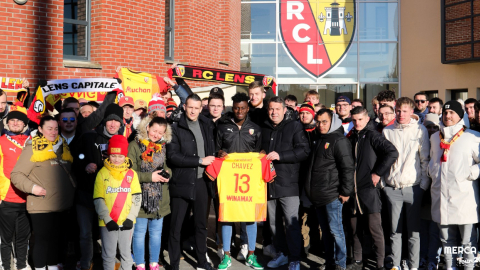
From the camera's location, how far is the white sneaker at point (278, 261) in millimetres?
6992

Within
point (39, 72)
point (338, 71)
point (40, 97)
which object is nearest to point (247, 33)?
point (338, 71)

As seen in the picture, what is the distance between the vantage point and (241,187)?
6832 mm

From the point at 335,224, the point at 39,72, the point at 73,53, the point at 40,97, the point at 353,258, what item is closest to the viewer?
the point at 335,224

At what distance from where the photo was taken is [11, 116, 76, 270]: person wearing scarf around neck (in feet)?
19.4

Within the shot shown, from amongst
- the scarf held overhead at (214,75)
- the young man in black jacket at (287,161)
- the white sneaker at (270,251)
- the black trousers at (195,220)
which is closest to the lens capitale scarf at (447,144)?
the young man in black jacket at (287,161)

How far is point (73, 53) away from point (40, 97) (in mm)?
3787

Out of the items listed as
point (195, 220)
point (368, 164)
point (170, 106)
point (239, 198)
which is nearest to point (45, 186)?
point (195, 220)

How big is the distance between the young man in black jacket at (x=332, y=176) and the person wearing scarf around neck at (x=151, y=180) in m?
1.92

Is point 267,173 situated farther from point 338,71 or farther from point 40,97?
point 338,71

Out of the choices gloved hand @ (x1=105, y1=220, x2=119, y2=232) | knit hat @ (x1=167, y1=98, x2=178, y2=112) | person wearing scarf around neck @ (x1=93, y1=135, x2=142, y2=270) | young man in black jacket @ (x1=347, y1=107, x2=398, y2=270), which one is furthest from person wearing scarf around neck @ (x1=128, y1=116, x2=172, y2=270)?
young man in black jacket @ (x1=347, y1=107, x2=398, y2=270)

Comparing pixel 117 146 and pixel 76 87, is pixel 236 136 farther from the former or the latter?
pixel 76 87

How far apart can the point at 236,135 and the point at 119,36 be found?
20.0ft

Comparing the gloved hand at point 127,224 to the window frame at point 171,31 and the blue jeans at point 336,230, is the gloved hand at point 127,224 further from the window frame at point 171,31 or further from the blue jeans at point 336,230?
the window frame at point 171,31

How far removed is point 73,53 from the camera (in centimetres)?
1134
